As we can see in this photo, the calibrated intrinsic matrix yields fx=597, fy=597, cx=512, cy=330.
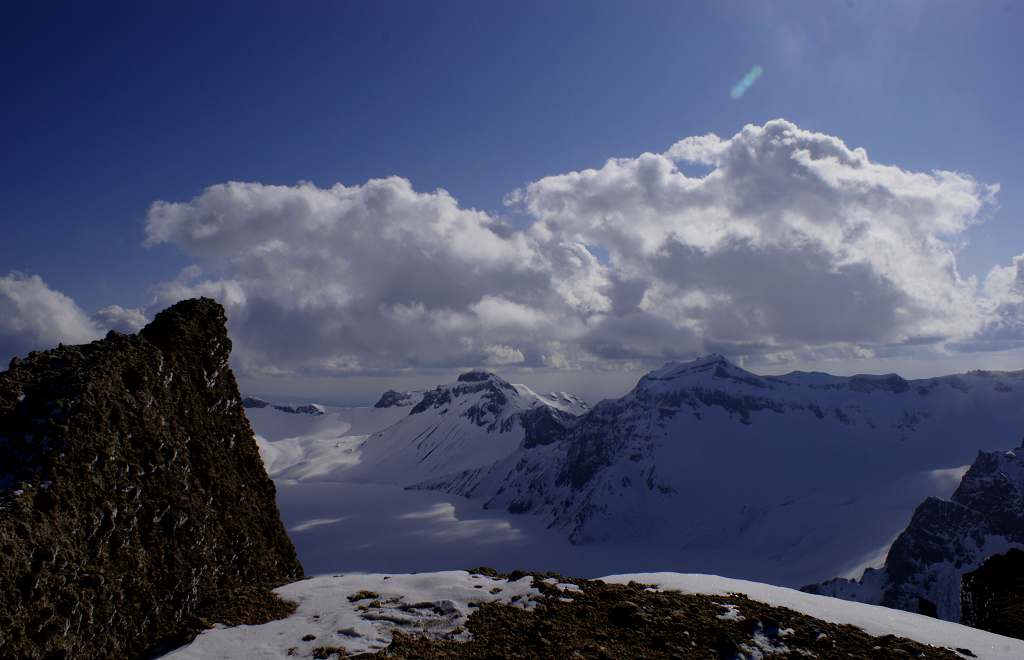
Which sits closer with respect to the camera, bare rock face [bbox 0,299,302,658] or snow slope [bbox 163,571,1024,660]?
bare rock face [bbox 0,299,302,658]

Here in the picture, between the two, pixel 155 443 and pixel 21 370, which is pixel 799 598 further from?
pixel 21 370

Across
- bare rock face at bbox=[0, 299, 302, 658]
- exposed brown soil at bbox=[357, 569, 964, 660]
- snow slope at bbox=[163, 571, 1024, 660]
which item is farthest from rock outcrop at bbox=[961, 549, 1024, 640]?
bare rock face at bbox=[0, 299, 302, 658]

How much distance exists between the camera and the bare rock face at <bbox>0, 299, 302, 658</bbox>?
15.1 m

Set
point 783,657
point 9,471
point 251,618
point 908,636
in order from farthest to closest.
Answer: point 908,636, point 251,618, point 783,657, point 9,471

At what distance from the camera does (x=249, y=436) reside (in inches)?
1099

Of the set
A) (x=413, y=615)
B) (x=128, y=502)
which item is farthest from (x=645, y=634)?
(x=128, y=502)

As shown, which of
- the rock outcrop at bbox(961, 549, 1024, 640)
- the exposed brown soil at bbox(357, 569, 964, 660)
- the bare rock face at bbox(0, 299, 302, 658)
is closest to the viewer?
the bare rock face at bbox(0, 299, 302, 658)

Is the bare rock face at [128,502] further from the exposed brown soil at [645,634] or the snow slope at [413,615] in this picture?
the exposed brown soil at [645,634]

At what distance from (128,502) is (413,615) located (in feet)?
31.3

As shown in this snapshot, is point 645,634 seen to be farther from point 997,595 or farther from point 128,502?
point 997,595

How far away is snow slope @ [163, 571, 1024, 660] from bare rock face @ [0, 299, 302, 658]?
1.36 metres

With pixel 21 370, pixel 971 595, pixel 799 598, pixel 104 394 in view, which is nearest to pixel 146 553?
pixel 104 394

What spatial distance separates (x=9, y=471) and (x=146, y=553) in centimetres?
468

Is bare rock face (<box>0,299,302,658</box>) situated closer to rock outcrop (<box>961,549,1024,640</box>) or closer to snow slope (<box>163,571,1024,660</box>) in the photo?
snow slope (<box>163,571,1024,660</box>)
